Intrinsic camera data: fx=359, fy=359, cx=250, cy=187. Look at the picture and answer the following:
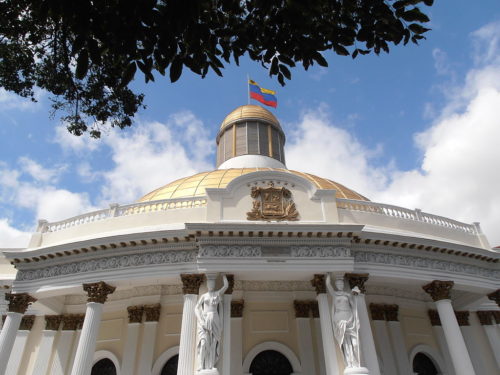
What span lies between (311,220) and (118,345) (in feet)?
26.4

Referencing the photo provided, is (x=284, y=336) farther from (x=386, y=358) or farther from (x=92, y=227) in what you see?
(x=92, y=227)

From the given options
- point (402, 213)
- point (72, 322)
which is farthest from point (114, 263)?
point (402, 213)

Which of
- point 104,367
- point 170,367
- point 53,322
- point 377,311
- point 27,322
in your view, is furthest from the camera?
point 27,322

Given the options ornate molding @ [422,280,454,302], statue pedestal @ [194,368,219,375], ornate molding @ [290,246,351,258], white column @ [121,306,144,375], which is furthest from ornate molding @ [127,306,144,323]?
ornate molding @ [422,280,454,302]

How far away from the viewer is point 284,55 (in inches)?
176

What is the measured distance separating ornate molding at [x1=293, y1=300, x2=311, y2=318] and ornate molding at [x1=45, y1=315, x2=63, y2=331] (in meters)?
8.83

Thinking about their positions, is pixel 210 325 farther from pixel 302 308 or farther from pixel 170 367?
pixel 302 308

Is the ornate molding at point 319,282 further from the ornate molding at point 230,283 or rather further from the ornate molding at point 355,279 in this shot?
the ornate molding at point 230,283

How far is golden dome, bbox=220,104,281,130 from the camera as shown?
23777mm

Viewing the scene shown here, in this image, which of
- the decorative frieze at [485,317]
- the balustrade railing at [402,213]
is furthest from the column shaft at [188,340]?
the decorative frieze at [485,317]

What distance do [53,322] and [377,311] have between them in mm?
12059

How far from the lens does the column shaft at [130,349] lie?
11.8 metres

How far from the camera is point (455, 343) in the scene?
10.8 metres

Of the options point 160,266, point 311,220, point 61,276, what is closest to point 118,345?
point 61,276
